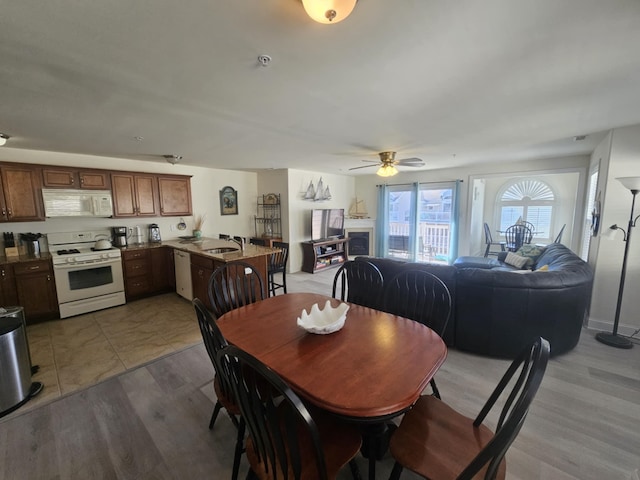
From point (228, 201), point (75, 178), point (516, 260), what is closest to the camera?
point (75, 178)

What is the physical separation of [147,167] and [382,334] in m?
5.07

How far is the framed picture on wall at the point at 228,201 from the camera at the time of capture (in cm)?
593

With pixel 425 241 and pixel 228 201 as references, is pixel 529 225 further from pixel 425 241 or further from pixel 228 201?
pixel 228 201

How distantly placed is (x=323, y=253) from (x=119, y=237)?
159 inches

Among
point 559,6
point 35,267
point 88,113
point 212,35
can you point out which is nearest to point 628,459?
point 559,6

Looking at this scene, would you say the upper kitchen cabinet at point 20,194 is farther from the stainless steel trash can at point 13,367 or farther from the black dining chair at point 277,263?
the black dining chair at point 277,263

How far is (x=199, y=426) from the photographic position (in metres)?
1.92

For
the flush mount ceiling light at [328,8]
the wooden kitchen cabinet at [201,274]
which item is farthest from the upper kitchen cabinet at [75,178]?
the flush mount ceiling light at [328,8]

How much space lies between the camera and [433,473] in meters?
1.09

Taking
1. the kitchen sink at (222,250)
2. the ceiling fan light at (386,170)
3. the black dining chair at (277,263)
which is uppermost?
the ceiling fan light at (386,170)

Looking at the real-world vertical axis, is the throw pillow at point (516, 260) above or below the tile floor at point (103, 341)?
above

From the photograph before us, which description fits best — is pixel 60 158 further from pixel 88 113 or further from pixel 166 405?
pixel 166 405

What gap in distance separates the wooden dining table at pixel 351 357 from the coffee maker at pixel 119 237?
11.7 ft

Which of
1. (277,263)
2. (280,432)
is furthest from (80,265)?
(280,432)
